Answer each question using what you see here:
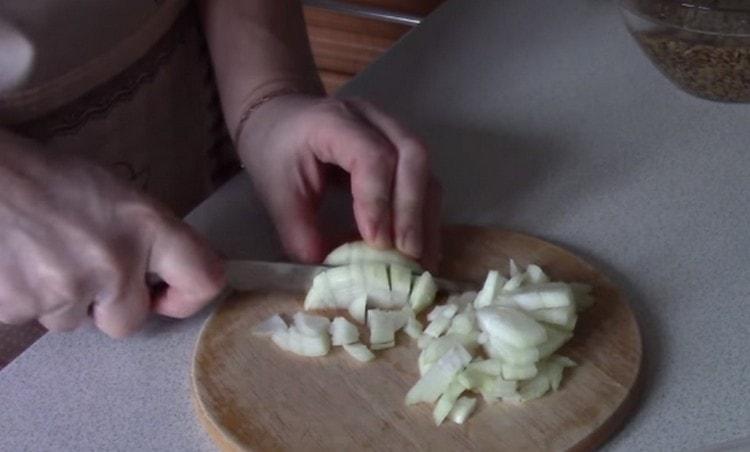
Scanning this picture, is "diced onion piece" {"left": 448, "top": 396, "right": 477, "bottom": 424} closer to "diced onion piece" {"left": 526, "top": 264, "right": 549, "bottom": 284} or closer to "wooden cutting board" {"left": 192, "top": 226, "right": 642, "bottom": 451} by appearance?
"wooden cutting board" {"left": 192, "top": 226, "right": 642, "bottom": 451}

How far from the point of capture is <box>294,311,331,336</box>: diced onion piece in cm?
85

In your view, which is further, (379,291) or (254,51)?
(254,51)

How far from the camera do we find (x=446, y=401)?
78 centimetres

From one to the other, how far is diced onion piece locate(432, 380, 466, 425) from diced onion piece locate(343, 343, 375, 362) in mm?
71

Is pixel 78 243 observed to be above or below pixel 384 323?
above

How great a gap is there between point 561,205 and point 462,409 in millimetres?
294

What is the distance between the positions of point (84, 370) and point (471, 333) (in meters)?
0.30

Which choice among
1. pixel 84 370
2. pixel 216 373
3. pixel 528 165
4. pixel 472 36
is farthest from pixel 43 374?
pixel 472 36

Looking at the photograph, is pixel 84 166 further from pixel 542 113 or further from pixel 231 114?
pixel 542 113

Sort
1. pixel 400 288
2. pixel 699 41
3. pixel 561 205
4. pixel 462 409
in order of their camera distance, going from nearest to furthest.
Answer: pixel 462 409
pixel 400 288
pixel 561 205
pixel 699 41

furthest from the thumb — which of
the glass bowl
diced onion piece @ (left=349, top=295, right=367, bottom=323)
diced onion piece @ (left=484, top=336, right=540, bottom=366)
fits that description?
the glass bowl

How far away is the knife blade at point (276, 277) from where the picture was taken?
88 cm

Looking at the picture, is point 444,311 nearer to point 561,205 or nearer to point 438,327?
point 438,327

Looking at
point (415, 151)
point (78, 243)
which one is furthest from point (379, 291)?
point (78, 243)
